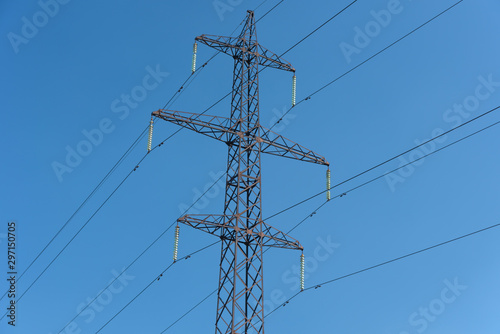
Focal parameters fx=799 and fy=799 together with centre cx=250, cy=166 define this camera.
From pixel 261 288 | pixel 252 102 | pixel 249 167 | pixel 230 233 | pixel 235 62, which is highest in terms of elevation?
pixel 235 62

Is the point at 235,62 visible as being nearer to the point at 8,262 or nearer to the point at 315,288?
the point at 315,288

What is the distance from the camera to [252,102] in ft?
134

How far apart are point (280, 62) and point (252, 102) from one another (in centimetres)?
424

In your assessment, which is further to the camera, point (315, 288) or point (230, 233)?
point (315, 288)

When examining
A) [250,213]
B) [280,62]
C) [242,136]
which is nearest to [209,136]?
[242,136]

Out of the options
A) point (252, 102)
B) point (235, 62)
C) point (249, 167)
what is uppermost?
point (235, 62)

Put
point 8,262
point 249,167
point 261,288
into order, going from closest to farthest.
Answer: point 261,288 < point 249,167 < point 8,262

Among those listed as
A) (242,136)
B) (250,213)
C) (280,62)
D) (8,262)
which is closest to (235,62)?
(280,62)

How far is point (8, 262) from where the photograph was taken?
53.9 meters

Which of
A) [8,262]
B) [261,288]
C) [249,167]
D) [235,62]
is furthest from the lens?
[8,262]

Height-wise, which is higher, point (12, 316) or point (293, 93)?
point (293, 93)

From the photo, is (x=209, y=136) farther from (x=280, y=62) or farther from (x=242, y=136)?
(x=280, y=62)

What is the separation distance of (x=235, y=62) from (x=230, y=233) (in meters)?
10.6

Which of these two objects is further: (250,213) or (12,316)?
(12,316)
